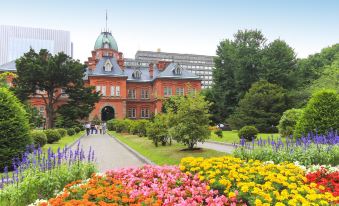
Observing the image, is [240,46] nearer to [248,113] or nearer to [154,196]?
[248,113]

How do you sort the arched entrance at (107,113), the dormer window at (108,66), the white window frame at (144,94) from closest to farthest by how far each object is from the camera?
the dormer window at (108,66)
the arched entrance at (107,113)
the white window frame at (144,94)

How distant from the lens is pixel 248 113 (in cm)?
3688

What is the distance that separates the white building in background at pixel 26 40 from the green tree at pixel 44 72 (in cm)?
7944

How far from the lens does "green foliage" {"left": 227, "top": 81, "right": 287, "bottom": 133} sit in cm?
3569

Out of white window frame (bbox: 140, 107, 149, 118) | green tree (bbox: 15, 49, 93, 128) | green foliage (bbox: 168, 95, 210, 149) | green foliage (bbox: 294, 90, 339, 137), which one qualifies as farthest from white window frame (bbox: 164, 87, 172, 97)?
green foliage (bbox: 294, 90, 339, 137)

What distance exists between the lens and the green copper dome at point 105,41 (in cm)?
7996

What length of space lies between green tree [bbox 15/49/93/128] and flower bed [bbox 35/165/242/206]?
112 feet

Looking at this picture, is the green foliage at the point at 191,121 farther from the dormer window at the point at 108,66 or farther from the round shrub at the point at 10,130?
the dormer window at the point at 108,66

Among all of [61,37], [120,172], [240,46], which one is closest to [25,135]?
[120,172]

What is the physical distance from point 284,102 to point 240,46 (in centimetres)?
1792

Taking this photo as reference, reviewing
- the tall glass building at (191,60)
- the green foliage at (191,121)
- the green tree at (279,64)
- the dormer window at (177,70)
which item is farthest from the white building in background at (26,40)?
the green foliage at (191,121)

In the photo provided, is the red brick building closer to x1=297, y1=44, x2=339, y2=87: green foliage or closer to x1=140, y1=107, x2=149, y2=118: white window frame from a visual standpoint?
x1=140, y1=107, x2=149, y2=118: white window frame

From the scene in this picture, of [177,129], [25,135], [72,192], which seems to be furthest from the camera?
[177,129]

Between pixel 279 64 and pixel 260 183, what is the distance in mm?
44040
